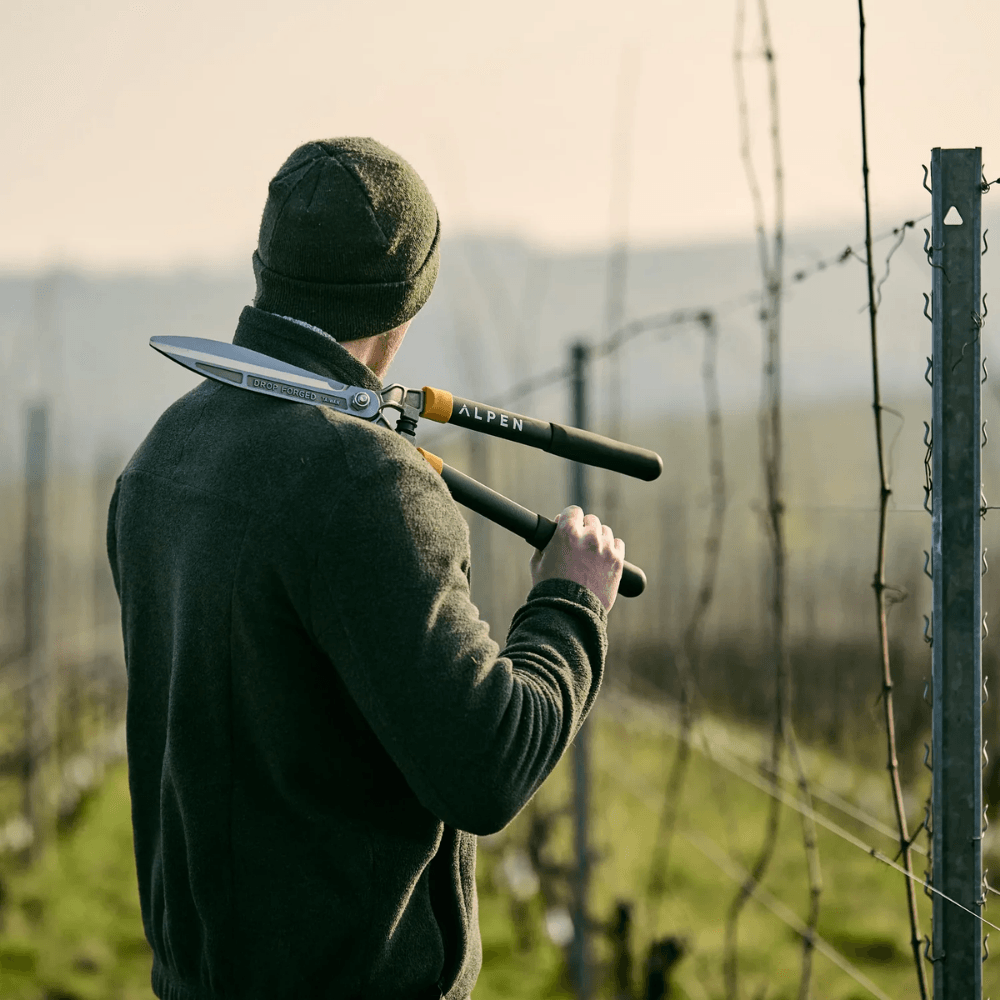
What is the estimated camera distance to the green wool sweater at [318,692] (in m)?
1.08

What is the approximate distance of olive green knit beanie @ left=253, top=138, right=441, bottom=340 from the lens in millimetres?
1221

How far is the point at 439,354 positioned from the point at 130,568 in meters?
56.1

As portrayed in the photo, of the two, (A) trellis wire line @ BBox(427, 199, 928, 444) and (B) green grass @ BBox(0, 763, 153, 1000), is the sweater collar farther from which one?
(B) green grass @ BBox(0, 763, 153, 1000)

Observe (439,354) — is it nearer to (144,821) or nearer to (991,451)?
(991,451)

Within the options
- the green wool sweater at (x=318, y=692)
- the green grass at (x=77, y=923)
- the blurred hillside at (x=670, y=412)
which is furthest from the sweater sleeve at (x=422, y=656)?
the green grass at (x=77, y=923)

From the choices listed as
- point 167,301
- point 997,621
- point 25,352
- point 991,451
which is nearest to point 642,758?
point 997,621

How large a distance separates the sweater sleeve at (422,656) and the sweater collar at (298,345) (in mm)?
181

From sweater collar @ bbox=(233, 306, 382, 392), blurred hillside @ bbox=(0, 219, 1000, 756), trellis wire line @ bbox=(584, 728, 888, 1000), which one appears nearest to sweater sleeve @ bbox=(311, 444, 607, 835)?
sweater collar @ bbox=(233, 306, 382, 392)

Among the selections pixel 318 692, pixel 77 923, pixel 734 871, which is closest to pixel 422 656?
pixel 318 692

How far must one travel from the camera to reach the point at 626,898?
12.5 ft

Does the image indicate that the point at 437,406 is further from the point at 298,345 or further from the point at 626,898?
the point at 626,898

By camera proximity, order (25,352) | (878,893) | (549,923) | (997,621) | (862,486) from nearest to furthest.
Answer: (549,923)
(878,893)
(25,352)
(997,621)
(862,486)

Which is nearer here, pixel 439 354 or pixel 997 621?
pixel 997 621

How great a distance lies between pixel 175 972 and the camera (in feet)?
4.31
